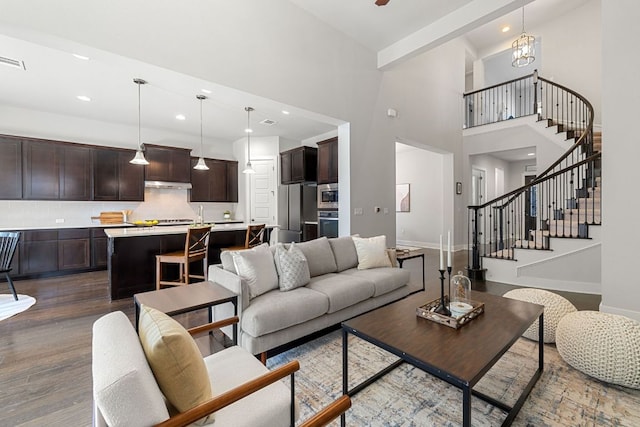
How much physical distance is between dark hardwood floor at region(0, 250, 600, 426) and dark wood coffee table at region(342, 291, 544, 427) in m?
1.48

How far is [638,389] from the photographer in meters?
1.82

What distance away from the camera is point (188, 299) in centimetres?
205

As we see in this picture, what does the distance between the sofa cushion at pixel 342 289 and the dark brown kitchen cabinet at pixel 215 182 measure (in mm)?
5295

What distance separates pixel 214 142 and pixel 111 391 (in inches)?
296

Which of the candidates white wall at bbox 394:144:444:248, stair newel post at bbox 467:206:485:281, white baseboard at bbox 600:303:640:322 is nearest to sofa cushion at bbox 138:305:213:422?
white baseboard at bbox 600:303:640:322

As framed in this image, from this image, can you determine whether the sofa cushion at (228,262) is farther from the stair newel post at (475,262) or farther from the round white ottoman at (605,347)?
the stair newel post at (475,262)

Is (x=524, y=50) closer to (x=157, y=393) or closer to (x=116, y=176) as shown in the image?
(x=157, y=393)

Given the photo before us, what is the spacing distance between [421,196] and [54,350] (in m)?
7.96

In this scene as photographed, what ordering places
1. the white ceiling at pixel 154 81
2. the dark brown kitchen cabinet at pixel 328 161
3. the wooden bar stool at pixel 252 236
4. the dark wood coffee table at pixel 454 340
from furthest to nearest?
the dark brown kitchen cabinet at pixel 328 161
the wooden bar stool at pixel 252 236
the white ceiling at pixel 154 81
the dark wood coffee table at pixel 454 340

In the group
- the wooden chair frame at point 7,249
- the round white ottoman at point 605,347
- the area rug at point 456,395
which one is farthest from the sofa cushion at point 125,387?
the wooden chair frame at point 7,249

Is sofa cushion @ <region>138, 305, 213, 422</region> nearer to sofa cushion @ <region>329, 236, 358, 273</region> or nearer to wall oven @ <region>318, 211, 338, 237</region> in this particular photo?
sofa cushion @ <region>329, 236, 358, 273</region>

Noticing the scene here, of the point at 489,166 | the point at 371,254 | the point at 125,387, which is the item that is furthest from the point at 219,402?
the point at 489,166

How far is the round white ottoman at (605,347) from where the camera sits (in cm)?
181

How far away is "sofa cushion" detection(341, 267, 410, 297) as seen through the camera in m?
2.98
